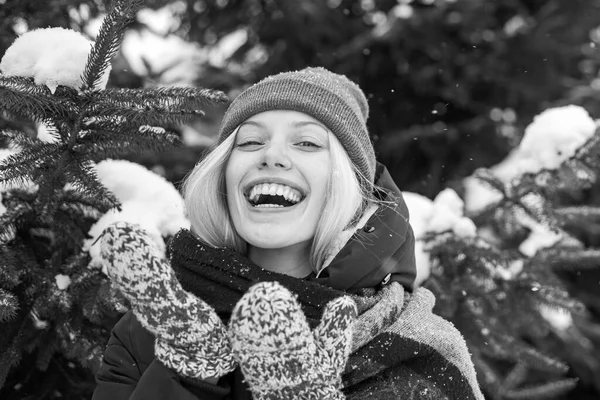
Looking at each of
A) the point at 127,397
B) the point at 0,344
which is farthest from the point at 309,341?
the point at 0,344

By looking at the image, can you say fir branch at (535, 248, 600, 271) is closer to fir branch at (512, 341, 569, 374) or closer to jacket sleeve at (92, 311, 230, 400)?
fir branch at (512, 341, 569, 374)

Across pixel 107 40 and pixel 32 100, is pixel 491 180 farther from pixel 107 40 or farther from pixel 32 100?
pixel 32 100

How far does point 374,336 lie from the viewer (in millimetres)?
1713

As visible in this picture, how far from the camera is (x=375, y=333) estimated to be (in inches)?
67.5

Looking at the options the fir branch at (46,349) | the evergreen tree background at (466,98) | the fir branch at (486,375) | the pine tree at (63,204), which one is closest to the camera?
the pine tree at (63,204)

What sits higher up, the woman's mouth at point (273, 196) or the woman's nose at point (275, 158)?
the woman's nose at point (275, 158)

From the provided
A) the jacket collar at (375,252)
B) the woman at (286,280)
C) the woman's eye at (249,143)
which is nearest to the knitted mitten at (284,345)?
the woman at (286,280)

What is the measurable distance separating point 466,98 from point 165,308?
3.05m

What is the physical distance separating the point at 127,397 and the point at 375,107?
297 cm

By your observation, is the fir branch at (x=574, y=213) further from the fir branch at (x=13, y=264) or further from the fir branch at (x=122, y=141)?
the fir branch at (x=13, y=264)

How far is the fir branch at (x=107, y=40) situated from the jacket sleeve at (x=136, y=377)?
611mm

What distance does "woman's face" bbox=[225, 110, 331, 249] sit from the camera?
176cm

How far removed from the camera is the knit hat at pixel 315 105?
1896mm

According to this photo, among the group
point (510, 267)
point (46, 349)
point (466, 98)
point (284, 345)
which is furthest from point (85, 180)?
point (466, 98)
